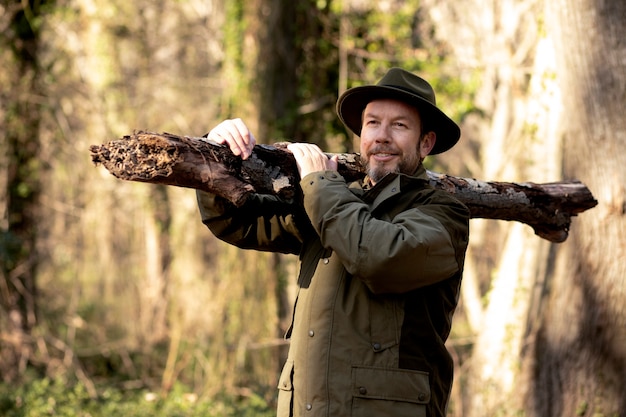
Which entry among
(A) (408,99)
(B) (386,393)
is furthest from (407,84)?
(B) (386,393)

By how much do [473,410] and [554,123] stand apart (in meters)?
2.74

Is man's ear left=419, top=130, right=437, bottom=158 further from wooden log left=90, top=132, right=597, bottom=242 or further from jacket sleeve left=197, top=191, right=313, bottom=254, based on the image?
jacket sleeve left=197, top=191, right=313, bottom=254

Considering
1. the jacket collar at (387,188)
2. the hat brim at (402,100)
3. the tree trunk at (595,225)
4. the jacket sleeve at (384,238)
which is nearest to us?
the jacket sleeve at (384,238)

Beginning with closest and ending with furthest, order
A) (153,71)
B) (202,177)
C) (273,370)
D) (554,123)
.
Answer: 1. (202,177)
2. (554,123)
3. (273,370)
4. (153,71)

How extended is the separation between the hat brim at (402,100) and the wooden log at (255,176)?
201mm

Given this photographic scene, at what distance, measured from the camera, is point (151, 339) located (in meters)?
12.5

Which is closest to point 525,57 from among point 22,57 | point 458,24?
point 458,24

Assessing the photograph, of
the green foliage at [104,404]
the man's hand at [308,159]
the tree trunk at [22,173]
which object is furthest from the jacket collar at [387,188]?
the tree trunk at [22,173]

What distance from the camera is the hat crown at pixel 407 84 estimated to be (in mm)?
3473

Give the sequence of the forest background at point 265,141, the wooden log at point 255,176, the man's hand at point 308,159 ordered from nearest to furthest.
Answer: the wooden log at point 255,176, the man's hand at point 308,159, the forest background at point 265,141

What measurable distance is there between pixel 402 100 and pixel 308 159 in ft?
1.60

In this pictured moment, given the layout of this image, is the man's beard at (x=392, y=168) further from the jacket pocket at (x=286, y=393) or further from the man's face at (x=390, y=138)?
the jacket pocket at (x=286, y=393)

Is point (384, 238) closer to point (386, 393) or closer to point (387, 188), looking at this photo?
point (387, 188)

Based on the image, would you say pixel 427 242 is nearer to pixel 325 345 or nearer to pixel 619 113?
pixel 325 345
